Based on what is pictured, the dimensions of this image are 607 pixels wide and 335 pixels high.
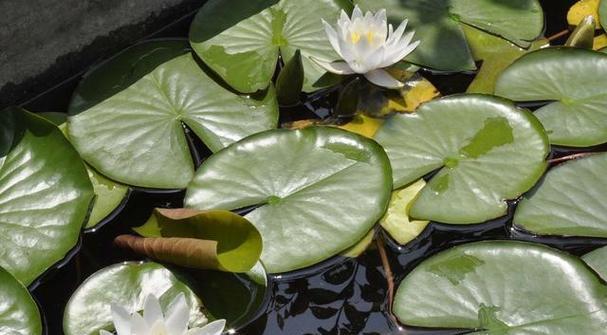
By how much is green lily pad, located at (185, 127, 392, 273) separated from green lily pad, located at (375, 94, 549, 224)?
4.7 inches

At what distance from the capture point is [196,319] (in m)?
1.98

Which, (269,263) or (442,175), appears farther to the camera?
(442,175)

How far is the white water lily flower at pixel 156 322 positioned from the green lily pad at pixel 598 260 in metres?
0.99

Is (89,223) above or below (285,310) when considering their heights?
above

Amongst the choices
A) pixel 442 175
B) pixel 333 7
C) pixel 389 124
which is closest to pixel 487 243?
pixel 442 175

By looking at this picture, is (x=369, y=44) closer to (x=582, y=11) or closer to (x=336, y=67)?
(x=336, y=67)

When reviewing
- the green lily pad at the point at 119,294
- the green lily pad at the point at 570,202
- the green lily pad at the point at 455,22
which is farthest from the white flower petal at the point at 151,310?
the green lily pad at the point at 455,22

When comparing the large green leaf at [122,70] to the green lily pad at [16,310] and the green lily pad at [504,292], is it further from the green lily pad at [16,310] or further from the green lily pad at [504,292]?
the green lily pad at [504,292]

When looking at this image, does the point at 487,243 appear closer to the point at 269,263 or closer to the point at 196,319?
the point at 269,263

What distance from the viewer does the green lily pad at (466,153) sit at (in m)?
2.22

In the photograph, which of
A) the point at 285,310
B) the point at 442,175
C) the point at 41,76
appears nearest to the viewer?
the point at 285,310

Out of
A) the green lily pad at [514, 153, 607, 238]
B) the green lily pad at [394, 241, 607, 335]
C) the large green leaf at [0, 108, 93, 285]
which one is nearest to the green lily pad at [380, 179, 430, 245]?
the green lily pad at [394, 241, 607, 335]

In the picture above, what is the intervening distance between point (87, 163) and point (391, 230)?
929 mm

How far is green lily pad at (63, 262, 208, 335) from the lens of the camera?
6.43 feet
